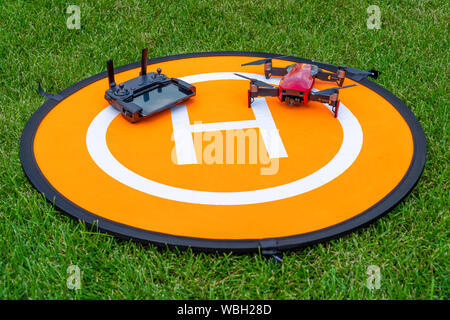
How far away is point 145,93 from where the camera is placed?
3697 millimetres

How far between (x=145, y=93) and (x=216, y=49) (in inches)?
59.8

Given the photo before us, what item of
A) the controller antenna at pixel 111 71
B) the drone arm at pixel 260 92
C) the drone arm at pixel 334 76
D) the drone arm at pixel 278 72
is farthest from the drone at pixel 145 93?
the drone arm at pixel 334 76

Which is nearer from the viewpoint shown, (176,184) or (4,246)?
(4,246)

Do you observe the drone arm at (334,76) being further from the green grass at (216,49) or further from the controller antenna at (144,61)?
the controller antenna at (144,61)

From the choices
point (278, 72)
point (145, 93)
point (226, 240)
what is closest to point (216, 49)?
point (278, 72)

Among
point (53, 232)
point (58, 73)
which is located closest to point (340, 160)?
point (53, 232)

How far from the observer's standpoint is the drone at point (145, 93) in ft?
11.3

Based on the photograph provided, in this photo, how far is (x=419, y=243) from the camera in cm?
252

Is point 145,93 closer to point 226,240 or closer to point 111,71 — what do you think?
point 111,71

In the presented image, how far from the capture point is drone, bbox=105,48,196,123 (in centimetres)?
346

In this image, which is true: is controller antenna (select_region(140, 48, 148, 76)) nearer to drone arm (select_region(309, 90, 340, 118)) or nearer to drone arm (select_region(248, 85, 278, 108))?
drone arm (select_region(248, 85, 278, 108))

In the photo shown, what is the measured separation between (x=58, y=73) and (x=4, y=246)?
7.82 ft

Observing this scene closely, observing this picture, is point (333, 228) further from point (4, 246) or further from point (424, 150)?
point (4, 246)
